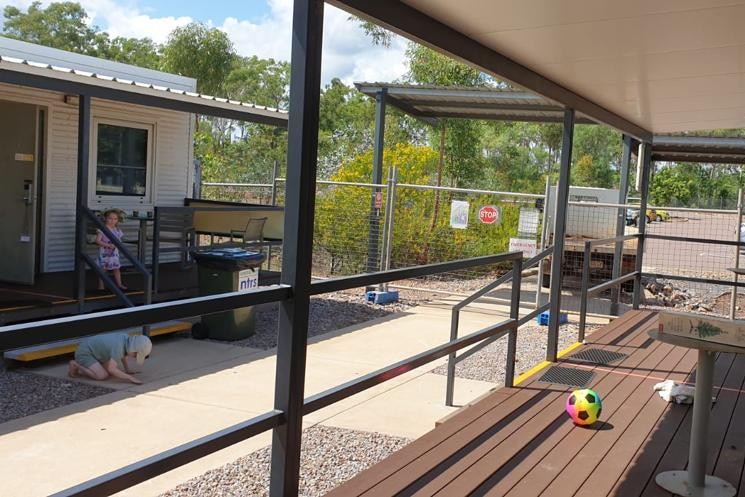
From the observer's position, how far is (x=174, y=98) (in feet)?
29.0

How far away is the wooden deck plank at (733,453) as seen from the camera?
138 inches

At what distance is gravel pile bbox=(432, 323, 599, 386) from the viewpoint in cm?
731

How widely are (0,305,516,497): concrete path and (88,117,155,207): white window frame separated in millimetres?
3000

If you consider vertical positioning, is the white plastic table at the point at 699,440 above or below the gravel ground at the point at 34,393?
above

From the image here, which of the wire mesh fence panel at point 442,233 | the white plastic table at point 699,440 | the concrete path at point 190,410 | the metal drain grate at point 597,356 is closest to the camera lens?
the white plastic table at point 699,440

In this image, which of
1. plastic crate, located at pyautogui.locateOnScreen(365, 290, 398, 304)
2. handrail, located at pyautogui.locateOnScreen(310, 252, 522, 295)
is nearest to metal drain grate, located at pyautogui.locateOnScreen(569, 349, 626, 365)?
handrail, located at pyautogui.locateOnScreen(310, 252, 522, 295)

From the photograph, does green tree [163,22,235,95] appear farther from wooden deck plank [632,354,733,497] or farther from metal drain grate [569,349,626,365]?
wooden deck plank [632,354,733,497]

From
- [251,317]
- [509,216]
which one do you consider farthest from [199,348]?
[509,216]

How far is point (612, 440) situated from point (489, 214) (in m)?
7.65

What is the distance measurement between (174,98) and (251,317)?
2.78 metres

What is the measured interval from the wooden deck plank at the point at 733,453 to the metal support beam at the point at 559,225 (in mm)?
1585

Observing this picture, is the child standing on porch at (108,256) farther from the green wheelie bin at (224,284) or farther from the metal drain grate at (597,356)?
the metal drain grate at (597,356)

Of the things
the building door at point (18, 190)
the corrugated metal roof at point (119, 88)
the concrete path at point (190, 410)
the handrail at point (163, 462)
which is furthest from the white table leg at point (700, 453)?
the building door at point (18, 190)

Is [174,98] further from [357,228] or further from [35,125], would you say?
[357,228]
